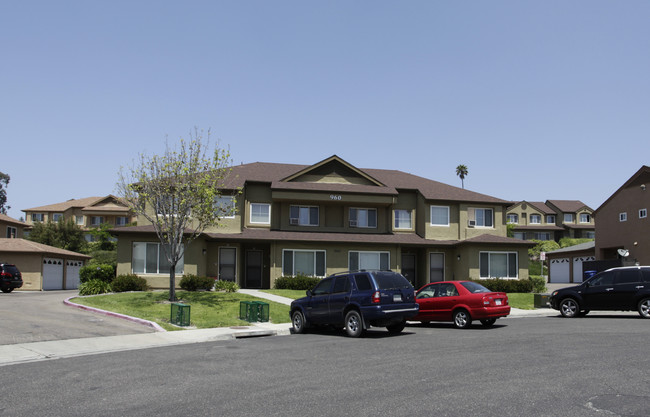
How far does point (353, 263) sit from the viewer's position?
Result: 3359 cm

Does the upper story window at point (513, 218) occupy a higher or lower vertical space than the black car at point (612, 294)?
higher

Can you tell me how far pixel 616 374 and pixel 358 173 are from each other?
27255mm

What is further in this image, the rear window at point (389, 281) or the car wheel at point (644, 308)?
the car wheel at point (644, 308)

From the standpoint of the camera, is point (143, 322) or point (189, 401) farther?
point (143, 322)

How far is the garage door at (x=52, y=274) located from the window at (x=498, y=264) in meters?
30.1

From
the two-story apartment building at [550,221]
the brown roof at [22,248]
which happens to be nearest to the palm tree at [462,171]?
the two-story apartment building at [550,221]

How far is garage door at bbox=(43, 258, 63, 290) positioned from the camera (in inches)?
1556

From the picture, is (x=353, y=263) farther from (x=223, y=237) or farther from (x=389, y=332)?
(x=389, y=332)

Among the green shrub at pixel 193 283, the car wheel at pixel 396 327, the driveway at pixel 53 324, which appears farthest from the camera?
the green shrub at pixel 193 283

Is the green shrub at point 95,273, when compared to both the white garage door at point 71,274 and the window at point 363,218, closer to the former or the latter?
the window at point 363,218

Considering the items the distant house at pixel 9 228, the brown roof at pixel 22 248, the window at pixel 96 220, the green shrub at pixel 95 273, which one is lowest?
the green shrub at pixel 95 273

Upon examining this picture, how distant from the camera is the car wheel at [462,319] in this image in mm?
17438

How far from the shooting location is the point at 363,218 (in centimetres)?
3584

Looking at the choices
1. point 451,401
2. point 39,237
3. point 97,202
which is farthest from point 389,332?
point 97,202
